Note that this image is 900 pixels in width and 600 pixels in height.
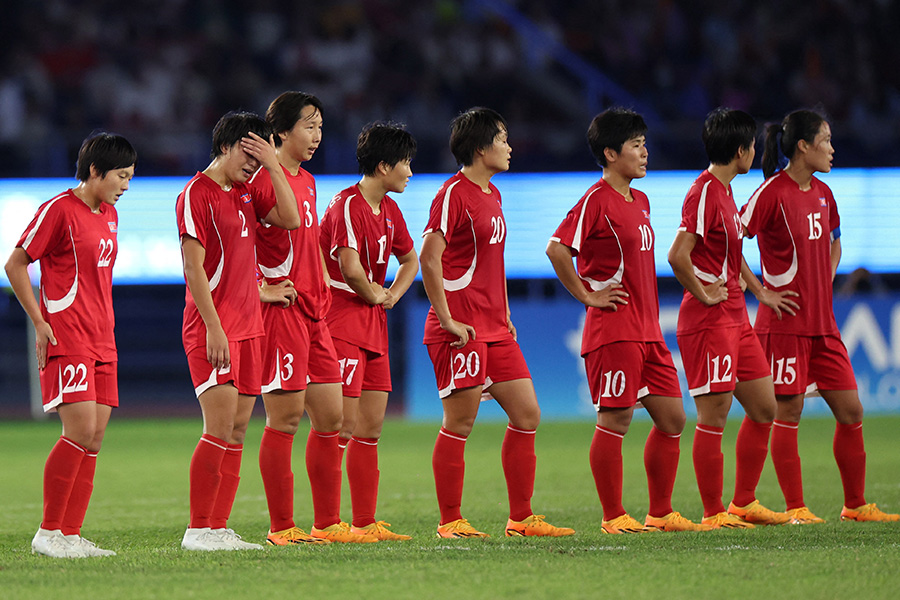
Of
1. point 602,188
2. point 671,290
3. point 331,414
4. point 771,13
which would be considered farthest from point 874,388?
point 331,414

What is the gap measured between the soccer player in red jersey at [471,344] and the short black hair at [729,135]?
4.32 feet

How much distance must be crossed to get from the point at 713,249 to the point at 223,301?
2764mm

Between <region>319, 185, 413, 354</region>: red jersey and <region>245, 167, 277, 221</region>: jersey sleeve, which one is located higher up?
<region>245, 167, 277, 221</region>: jersey sleeve

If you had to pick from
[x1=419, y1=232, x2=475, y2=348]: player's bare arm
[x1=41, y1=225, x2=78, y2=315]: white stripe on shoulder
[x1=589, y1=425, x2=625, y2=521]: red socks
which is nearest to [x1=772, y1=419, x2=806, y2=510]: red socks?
[x1=589, y1=425, x2=625, y2=521]: red socks

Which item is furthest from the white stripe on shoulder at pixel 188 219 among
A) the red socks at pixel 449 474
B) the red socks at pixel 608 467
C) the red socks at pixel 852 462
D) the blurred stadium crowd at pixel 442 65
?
the blurred stadium crowd at pixel 442 65

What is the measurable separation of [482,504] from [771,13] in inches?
542

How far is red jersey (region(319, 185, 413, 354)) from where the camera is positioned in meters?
6.23

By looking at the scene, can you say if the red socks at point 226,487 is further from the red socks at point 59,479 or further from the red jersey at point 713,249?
the red jersey at point 713,249

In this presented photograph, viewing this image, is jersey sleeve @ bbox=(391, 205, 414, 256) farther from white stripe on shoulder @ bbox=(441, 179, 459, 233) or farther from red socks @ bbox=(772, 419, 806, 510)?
red socks @ bbox=(772, 419, 806, 510)

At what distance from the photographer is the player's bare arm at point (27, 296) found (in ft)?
18.2

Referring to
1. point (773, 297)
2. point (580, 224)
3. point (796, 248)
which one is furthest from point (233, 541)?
point (796, 248)

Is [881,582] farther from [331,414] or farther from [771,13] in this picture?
[771,13]

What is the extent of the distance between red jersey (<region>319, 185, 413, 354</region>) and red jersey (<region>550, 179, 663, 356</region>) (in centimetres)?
95

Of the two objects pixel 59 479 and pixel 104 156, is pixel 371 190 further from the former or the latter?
pixel 59 479
